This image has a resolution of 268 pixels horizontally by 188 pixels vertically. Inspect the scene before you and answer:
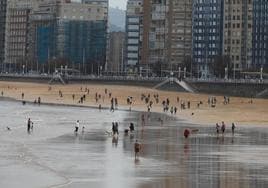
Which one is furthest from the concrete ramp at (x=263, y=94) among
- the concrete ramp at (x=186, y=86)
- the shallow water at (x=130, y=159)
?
the shallow water at (x=130, y=159)

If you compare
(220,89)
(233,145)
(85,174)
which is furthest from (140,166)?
(220,89)

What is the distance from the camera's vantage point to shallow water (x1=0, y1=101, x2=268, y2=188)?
28109mm

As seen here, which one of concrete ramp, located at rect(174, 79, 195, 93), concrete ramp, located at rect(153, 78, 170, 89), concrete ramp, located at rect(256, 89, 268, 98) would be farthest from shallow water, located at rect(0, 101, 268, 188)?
concrete ramp, located at rect(153, 78, 170, 89)

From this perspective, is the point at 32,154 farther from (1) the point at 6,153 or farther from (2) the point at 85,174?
(2) the point at 85,174

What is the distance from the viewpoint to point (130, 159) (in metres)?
35.6

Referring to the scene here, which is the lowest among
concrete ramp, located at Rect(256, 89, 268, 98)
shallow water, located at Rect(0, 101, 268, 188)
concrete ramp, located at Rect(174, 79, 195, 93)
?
shallow water, located at Rect(0, 101, 268, 188)

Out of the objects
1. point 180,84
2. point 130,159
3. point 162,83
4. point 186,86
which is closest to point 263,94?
point 186,86

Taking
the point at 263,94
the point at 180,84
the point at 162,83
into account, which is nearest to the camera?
the point at 263,94

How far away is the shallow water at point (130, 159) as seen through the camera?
28109 millimetres

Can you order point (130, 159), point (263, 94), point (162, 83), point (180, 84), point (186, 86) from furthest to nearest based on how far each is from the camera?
point (162, 83)
point (180, 84)
point (186, 86)
point (263, 94)
point (130, 159)

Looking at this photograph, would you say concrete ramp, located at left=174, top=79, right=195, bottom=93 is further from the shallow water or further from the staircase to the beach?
the shallow water

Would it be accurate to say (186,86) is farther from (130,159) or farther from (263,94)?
(130,159)

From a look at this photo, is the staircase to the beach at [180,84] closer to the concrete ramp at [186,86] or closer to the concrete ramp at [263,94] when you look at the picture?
the concrete ramp at [186,86]

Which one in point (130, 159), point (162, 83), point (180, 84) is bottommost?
point (130, 159)
